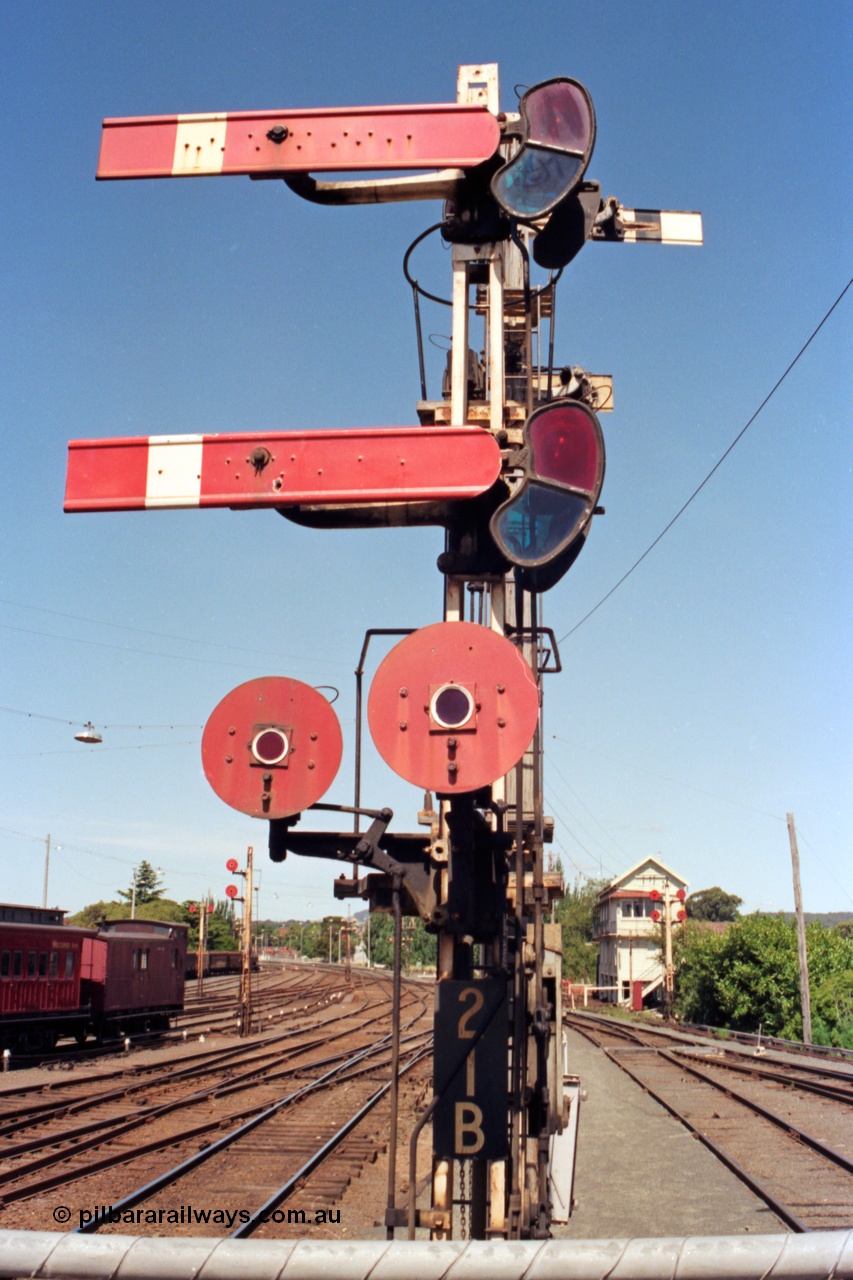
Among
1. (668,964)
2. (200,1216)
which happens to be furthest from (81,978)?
(668,964)

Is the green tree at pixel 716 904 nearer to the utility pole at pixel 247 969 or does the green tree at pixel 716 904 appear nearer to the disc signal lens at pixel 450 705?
the utility pole at pixel 247 969

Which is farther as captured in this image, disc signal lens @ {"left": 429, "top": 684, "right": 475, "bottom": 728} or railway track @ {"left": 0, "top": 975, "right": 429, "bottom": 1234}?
railway track @ {"left": 0, "top": 975, "right": 429, "bottom": 1234}

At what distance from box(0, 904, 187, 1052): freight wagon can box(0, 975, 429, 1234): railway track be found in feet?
11.1

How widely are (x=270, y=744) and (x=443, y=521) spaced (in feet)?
4.11

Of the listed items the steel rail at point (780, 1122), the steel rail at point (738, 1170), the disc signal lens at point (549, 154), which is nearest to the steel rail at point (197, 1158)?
the disc signal lens at point (549, 154)

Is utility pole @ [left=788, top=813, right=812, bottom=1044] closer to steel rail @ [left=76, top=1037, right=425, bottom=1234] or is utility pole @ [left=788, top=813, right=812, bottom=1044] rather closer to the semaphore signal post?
steel rail @ [left=76, top=1037, right=425, bottom=1234]

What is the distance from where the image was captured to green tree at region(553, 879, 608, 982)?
227 feet

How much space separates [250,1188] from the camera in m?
9.49

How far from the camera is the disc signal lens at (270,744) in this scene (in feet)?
13.7

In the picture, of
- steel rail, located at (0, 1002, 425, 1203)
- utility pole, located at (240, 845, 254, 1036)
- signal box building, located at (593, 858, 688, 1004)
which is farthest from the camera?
signal box building, located at (593, 858, 688, 1004)

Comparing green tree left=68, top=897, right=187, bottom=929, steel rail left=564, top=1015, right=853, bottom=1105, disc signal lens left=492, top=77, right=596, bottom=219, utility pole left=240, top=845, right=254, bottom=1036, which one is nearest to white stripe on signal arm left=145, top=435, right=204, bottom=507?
disc signal lens left=492, top=77, right=596, bottom=219

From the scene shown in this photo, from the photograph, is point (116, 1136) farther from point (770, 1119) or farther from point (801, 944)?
point (801, 944)

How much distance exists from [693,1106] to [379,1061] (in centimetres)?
660

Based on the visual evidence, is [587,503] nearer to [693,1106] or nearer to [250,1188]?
[250,1188]
